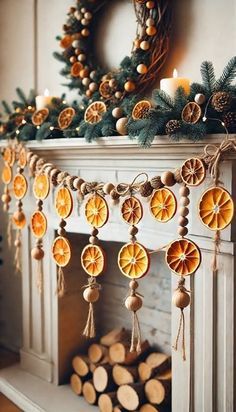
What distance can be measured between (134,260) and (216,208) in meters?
0.40

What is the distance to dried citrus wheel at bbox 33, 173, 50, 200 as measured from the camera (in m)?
2.35

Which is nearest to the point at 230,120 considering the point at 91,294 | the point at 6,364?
the point at 91,294

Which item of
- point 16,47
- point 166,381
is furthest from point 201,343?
point 16,47

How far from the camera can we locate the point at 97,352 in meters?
2.68

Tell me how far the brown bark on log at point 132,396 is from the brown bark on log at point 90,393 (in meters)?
0.17

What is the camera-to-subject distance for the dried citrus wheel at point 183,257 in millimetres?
1750

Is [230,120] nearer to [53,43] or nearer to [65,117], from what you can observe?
[65,117]

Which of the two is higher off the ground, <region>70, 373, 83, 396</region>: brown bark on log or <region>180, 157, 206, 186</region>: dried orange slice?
<region>180, 157, 206, 186</region>: dried orange slice

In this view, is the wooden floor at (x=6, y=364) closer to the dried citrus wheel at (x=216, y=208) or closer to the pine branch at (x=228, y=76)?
the dried citrus wheel at (x=216, y=208)

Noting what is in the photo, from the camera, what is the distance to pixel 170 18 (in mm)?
2168

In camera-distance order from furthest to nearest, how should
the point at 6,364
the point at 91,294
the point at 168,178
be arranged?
the point at 6,364 < the point at 91,294 < the point at 168,178

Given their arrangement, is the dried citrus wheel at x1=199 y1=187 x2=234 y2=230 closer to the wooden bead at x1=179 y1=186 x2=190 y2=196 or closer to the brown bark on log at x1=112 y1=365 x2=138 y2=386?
the wooden bead at x1=179 y1=186 x2=190 y2=196

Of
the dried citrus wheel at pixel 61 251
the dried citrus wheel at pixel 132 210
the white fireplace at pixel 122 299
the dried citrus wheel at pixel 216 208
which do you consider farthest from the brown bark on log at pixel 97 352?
the dried citrus wheel at pixel 216 208

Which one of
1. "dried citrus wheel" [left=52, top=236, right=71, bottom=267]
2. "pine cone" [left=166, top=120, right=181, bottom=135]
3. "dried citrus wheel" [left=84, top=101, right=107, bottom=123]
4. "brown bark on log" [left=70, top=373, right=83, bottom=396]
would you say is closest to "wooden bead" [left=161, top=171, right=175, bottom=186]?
"pine cone" [left=166, top=120, right=181, bottom=135]
